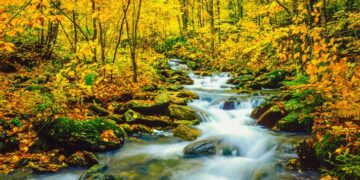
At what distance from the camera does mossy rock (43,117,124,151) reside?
8.36 meters

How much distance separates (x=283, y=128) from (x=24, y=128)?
7.50 m

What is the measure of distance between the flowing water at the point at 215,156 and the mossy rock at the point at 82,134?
1.07 ft

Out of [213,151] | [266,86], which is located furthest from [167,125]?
[266,86]

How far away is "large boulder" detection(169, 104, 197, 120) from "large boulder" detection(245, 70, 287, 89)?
5438mm

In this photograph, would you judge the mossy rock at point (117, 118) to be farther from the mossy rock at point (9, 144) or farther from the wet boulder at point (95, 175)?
the wet boulder at point (95, 175)

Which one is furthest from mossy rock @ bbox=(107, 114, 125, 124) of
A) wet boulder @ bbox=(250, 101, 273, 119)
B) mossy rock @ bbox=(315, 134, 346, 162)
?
mossy rock @ bbox=(315, 134, 346, 162)

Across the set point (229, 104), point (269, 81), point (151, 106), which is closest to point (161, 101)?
point (151, 106)

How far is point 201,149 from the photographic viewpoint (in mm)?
8836

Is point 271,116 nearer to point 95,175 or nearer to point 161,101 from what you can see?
point 161,101

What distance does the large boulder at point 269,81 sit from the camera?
53.0 feet

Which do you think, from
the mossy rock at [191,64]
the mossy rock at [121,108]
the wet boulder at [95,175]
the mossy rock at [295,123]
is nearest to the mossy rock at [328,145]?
the mossy rock at [295,123]

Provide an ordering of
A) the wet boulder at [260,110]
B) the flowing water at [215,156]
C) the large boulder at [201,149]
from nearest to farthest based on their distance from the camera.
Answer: the flowing water at [215,156] → the large boulder at [201,149] → the wet boulder at [260,110]

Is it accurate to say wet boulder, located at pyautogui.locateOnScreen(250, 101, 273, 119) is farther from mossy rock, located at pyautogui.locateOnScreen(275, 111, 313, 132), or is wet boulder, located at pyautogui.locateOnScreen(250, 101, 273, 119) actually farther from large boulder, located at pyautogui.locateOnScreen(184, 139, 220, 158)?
large boulder, located at pyautogui.locateOnScreen(184, 139, 220, 158)

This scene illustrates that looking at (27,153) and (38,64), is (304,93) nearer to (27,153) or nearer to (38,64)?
(27,153)
